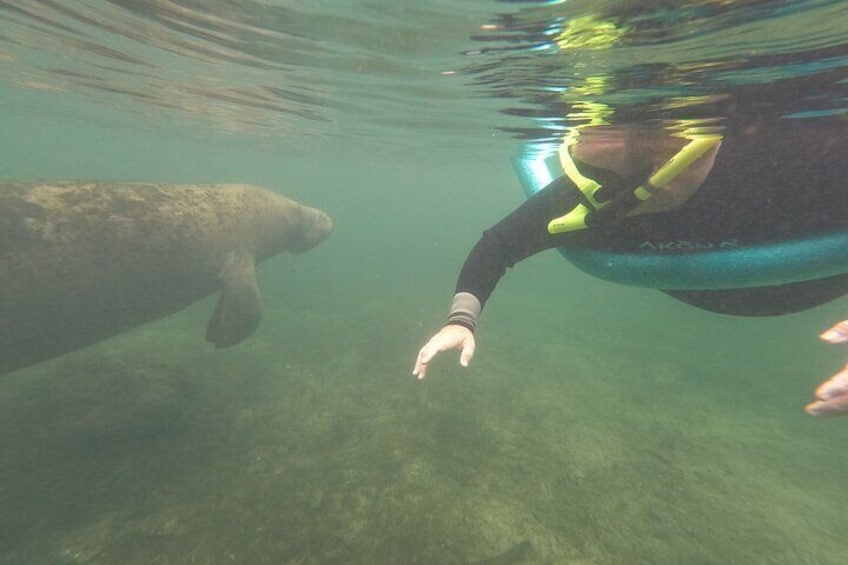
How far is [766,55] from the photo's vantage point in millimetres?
Result: 5590

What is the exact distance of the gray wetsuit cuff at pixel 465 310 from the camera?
2.66 meters

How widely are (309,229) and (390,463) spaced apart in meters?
7.38

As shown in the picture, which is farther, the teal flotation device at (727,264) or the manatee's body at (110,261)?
the manatee's body at (110,261)

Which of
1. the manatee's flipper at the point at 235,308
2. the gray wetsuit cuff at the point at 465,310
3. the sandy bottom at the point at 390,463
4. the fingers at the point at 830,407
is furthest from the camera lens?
the manatee's flipper at the point at 235,308

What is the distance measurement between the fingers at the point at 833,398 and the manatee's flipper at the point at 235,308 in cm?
757

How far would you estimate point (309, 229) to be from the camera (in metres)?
11.8

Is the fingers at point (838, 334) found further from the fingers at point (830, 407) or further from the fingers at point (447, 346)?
the fingers at point (447, 346)

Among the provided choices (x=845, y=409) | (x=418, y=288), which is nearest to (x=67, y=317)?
(x=845, y=409)

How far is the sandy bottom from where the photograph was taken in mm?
4535

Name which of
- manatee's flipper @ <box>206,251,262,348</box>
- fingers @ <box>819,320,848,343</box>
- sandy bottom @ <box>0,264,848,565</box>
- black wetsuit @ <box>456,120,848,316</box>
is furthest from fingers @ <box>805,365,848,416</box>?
manatee's flipper @ <box>206,251,262,348</box>

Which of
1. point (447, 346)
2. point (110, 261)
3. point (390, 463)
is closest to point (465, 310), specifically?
point (447, 346)

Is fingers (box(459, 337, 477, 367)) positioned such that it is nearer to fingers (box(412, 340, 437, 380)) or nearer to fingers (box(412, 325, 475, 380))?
fingers (box(412, 325, 475, 380))

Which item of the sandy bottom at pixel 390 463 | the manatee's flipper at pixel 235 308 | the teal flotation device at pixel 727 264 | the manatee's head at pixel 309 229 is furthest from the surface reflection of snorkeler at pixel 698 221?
the manatee's head at pixel 309 229

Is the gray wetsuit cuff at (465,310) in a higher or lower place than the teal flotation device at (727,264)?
lower
